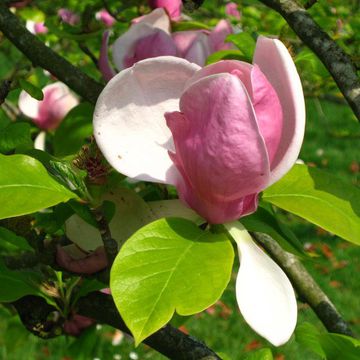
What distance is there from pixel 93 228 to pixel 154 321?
0.29m

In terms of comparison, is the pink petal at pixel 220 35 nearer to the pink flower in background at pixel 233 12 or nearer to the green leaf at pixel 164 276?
the green leaf at pixel 164 276

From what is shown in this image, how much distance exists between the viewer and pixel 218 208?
86 centimetres

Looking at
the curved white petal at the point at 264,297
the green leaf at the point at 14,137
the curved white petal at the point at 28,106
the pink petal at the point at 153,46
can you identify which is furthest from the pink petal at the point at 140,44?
the curved white petal at the point at 264,297

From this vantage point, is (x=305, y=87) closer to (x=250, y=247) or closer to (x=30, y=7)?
(x=30, y=7)

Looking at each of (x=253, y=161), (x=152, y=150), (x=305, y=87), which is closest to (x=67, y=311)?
(x=152, y=150)

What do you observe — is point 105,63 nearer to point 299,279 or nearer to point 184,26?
point 184,26

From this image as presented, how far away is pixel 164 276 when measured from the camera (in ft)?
2.51

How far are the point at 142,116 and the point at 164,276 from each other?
224mm

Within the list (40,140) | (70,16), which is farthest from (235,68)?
(70,16)

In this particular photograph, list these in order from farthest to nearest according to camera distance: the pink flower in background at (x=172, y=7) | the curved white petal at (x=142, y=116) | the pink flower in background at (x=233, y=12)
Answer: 1. the pink flower in background at (x=233, y=12)
2. the pink flower in background at (x=172, y=7)
3. the curved white petal at (x=142, y=116)

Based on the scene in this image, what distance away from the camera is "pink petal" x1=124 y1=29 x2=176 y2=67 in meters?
1.33

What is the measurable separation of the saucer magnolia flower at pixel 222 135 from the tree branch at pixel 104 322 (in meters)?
0.25

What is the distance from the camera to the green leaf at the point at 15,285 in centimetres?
111

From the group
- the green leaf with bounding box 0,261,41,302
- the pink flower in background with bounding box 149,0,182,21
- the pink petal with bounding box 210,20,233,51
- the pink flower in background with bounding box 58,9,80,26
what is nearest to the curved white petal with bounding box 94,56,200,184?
the green leaf with bounding box 0,261,41,302
